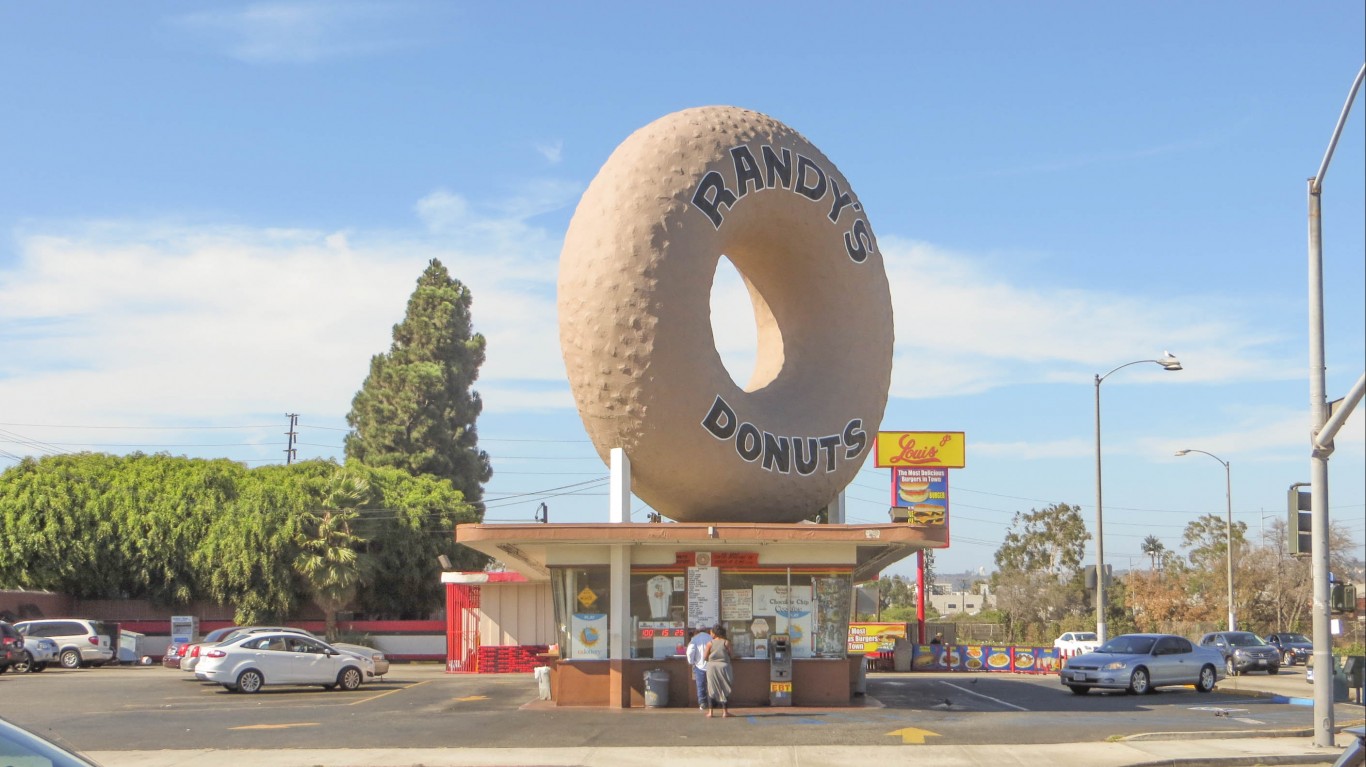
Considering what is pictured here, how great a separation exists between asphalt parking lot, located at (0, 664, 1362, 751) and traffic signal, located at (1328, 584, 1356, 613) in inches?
108

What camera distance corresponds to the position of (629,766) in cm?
1588

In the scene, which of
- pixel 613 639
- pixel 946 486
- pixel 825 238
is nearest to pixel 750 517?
pixel 613 639

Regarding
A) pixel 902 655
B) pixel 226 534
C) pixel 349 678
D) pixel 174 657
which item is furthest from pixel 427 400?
pixel 349 678

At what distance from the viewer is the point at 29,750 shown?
7.07 m

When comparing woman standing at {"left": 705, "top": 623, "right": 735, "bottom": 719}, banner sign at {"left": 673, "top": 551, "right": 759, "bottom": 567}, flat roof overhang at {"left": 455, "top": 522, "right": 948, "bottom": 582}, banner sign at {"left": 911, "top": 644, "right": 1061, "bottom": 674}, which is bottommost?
banner sign at {"left": 911, "top": 644, "right": 1061, "bottom": 674}

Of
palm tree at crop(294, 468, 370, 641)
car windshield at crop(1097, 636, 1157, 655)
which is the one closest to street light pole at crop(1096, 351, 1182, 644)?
car windshield at crop(1097, 636, 1157, 655)

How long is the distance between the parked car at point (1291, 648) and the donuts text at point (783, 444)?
29.8m

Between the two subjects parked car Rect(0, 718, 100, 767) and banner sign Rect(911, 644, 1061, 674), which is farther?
banner sign Rect(911, 644, 1061, 674)

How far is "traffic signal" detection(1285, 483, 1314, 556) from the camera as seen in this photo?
18906mm

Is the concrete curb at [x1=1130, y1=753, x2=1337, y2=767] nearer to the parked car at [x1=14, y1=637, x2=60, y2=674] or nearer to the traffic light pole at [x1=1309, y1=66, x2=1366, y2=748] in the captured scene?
the traffic light pole at [x1=1309, y1=66, x2=1366, y2=748]

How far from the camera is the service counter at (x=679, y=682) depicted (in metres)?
22.8

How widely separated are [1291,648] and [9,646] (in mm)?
43266

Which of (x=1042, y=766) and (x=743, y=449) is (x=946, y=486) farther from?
(x=1042, y=766)

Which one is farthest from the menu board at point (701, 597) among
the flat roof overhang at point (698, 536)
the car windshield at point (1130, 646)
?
the car windshield at point (1130, 646)
